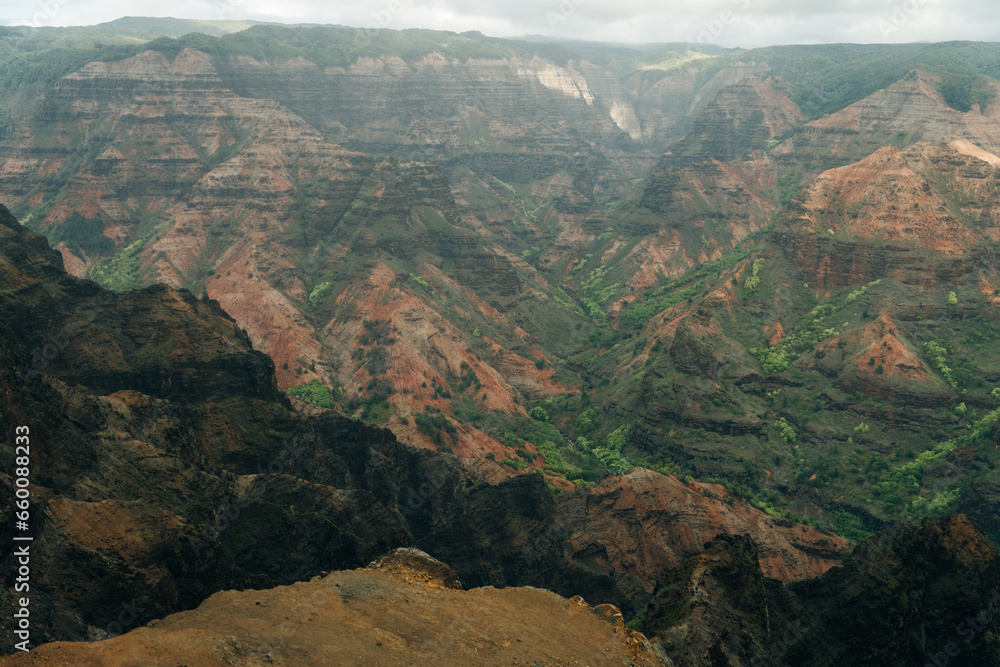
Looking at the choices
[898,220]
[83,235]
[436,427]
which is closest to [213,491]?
[436,427]

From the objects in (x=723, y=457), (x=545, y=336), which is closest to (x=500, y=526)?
(x=723, y=457)

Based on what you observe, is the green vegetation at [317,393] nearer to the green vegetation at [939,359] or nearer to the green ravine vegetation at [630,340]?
the green ravine vegetation at [630,340]

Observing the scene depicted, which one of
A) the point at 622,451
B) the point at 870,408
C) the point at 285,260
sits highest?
the point at 285,260

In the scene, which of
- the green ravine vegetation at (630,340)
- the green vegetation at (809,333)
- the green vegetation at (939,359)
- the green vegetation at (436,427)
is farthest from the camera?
the green vegetation at (809,333)

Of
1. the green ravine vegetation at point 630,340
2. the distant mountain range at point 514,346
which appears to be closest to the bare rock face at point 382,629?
the distant mountain range at point 514,346

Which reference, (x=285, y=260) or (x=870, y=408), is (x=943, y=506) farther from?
(x=285, y=260)

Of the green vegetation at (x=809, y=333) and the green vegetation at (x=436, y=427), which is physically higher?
the green vegetation at (x=809, y=333)

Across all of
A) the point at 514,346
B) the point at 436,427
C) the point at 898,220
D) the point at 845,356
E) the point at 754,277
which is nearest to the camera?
the point at 436,427

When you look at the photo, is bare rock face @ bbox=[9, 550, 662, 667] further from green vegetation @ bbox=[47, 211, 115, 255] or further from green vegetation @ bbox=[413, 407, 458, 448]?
green vegetation @ bbox=[47, 211, 115, 255]

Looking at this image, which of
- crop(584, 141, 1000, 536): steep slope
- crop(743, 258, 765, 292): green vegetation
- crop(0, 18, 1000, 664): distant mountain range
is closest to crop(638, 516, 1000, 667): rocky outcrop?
crop(0, 18, 1000, 664): distant mountain range

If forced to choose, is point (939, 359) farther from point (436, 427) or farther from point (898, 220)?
point (436, 427)

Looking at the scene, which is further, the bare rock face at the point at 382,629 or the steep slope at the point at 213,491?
the steep slope at the point at 213,491
